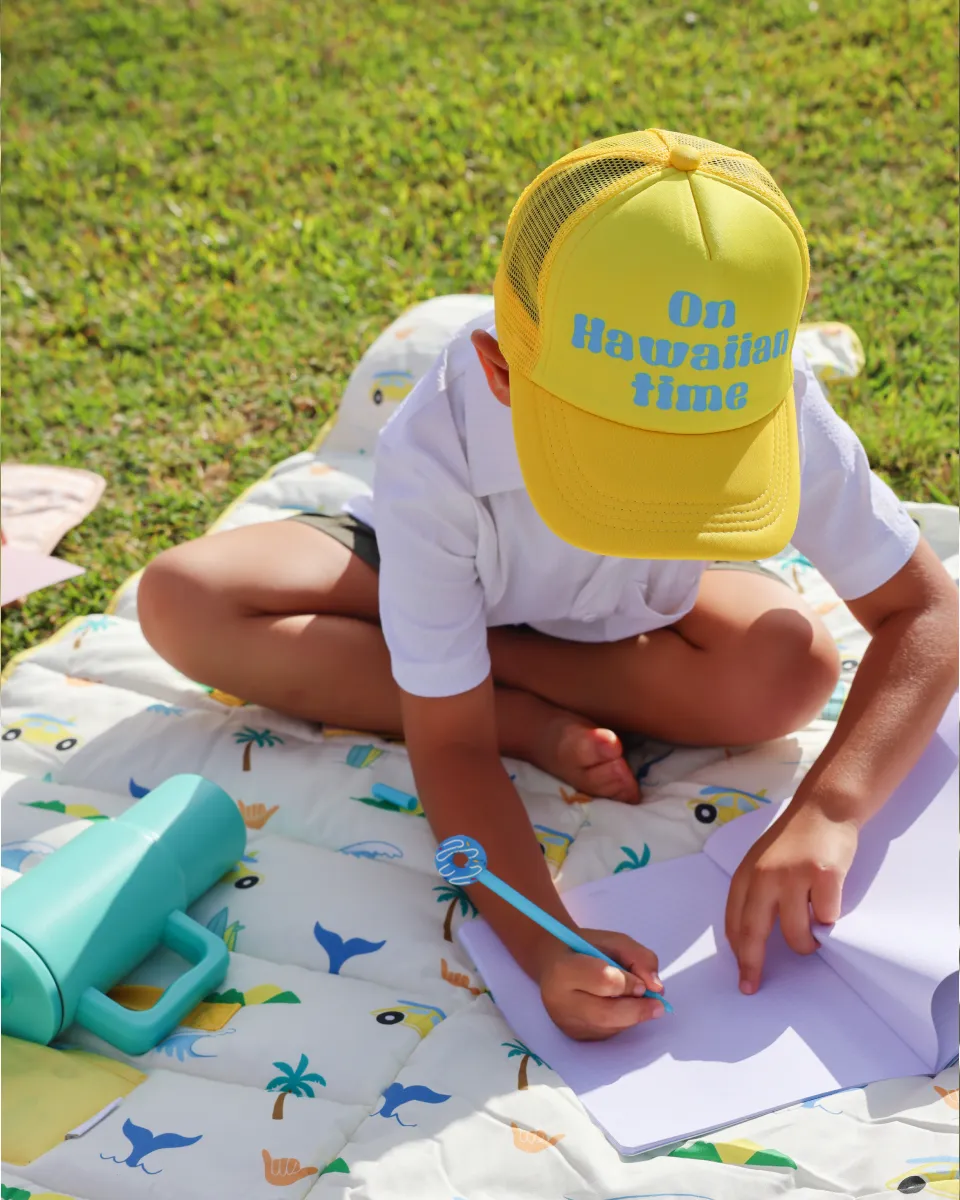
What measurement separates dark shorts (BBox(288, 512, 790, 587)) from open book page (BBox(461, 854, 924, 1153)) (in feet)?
1.61

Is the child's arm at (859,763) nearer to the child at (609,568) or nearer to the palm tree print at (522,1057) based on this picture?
the child at (609,568)

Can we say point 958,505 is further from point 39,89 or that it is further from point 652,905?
point 39,89

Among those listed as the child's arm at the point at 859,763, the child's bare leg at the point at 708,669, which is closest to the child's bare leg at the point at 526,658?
the child's bare leg at the point at 708,669

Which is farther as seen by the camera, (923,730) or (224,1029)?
(923,730)

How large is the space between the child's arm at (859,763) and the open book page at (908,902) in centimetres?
4

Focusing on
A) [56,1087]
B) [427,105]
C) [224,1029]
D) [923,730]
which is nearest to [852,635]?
[923,730]

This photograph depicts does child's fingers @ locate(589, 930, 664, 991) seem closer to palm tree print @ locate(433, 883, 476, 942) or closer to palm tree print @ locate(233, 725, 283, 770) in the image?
palm tree print @ locate(433, 883, 476, 942)

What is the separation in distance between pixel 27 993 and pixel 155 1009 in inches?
4.4

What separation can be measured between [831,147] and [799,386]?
72.9 inches

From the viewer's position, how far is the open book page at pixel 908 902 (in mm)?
1082

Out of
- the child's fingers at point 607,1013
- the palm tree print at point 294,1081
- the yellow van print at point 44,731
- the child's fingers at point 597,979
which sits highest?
the child's fingers at point 597,979

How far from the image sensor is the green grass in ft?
7.39

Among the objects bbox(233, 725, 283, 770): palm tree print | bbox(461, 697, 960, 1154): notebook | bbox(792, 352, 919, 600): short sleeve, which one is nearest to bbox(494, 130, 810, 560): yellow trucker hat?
bbox(792, 352, 919, 600): short sleeve

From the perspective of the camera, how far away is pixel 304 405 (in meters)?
2.34
